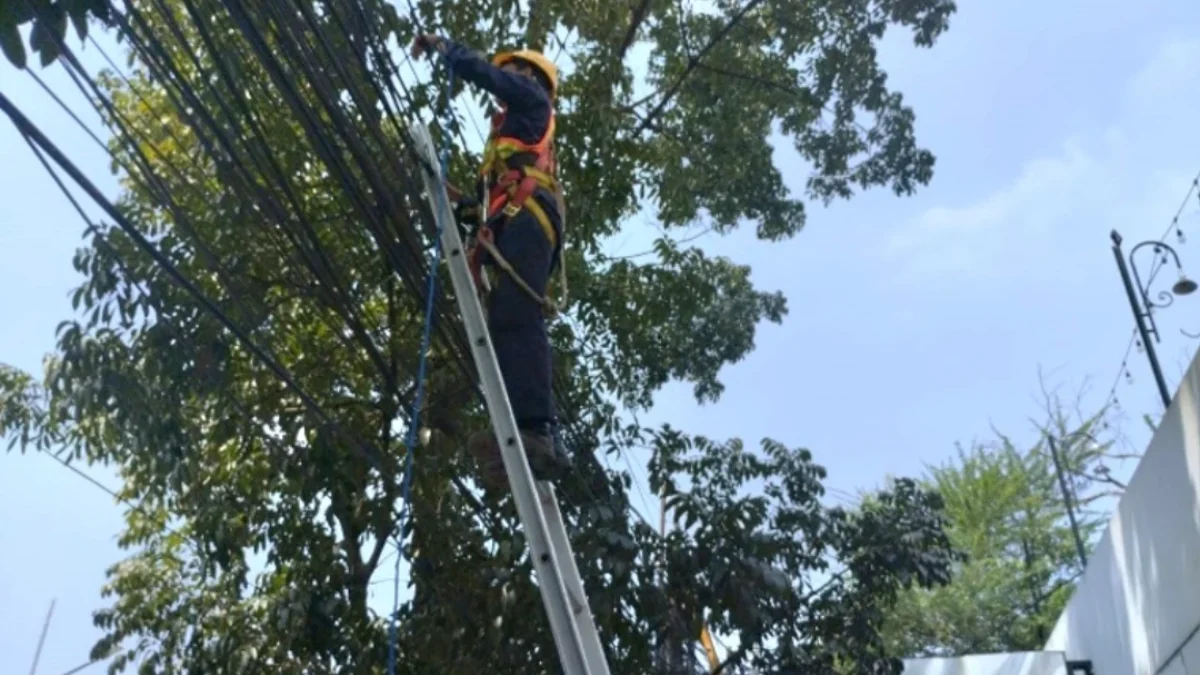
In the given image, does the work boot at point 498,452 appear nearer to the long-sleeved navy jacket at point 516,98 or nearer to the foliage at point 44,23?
the long-sleeved navy jacket at point 516,98

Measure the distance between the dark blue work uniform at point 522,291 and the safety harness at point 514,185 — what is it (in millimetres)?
19

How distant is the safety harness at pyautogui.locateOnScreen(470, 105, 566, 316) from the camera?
429 centimetres

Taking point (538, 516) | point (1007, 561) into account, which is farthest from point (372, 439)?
point (1007, 561)

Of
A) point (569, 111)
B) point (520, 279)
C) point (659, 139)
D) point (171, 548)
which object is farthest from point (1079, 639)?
point (520, 279)

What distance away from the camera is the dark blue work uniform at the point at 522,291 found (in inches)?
164

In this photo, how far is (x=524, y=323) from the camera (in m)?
4.29

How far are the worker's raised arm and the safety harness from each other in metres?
0.14

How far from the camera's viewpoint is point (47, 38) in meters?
3.16

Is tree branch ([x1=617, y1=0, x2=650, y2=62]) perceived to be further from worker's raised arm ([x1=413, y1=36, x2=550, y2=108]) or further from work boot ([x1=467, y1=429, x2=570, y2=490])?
work boot ([x1=467, y1=429, x2=570, y2=490])

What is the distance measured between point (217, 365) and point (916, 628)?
15.1 meters

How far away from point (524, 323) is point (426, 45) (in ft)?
2.90

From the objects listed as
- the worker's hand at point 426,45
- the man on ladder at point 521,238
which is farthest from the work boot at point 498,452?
the worker's hand at point 426,45

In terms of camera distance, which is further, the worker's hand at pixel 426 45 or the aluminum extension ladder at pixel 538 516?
the worker's hand at pixel 426 45

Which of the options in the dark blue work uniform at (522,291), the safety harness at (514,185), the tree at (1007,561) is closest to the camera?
the dark blue work uniform at (522,291)
